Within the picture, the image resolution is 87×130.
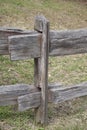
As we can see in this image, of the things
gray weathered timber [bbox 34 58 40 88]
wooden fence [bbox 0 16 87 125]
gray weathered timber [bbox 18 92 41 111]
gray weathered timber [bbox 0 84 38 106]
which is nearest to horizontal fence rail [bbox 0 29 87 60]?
wooden fence [bbox 0 16 87 125]

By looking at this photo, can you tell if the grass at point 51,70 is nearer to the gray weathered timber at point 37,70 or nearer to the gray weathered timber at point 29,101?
the gray weathered timber at point 29,101

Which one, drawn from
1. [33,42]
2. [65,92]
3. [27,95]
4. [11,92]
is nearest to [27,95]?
[27,95]

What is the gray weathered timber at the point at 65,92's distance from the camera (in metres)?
4.48

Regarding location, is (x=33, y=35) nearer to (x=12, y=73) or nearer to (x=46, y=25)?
(x=46, y=25)

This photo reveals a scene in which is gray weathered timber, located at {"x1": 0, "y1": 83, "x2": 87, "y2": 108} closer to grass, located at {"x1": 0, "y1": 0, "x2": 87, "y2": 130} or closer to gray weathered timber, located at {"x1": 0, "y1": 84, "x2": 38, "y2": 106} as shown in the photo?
gray weathered timber, located at {"x1": 0, "y1": 84, "x2": 38, "y2": 106}

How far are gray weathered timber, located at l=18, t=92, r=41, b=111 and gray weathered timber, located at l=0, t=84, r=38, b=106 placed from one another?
6 centimetres

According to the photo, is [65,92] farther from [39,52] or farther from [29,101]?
[39,52]

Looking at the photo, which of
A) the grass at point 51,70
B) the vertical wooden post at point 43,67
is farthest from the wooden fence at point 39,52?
the grass at point 51,70

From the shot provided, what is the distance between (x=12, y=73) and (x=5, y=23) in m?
3.90

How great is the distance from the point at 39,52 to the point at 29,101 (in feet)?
2.19

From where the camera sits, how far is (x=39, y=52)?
14.0ft

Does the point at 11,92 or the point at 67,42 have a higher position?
the point at 67,42

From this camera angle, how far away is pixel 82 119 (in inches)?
193

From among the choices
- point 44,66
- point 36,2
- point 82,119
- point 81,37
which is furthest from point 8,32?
point 36,2
